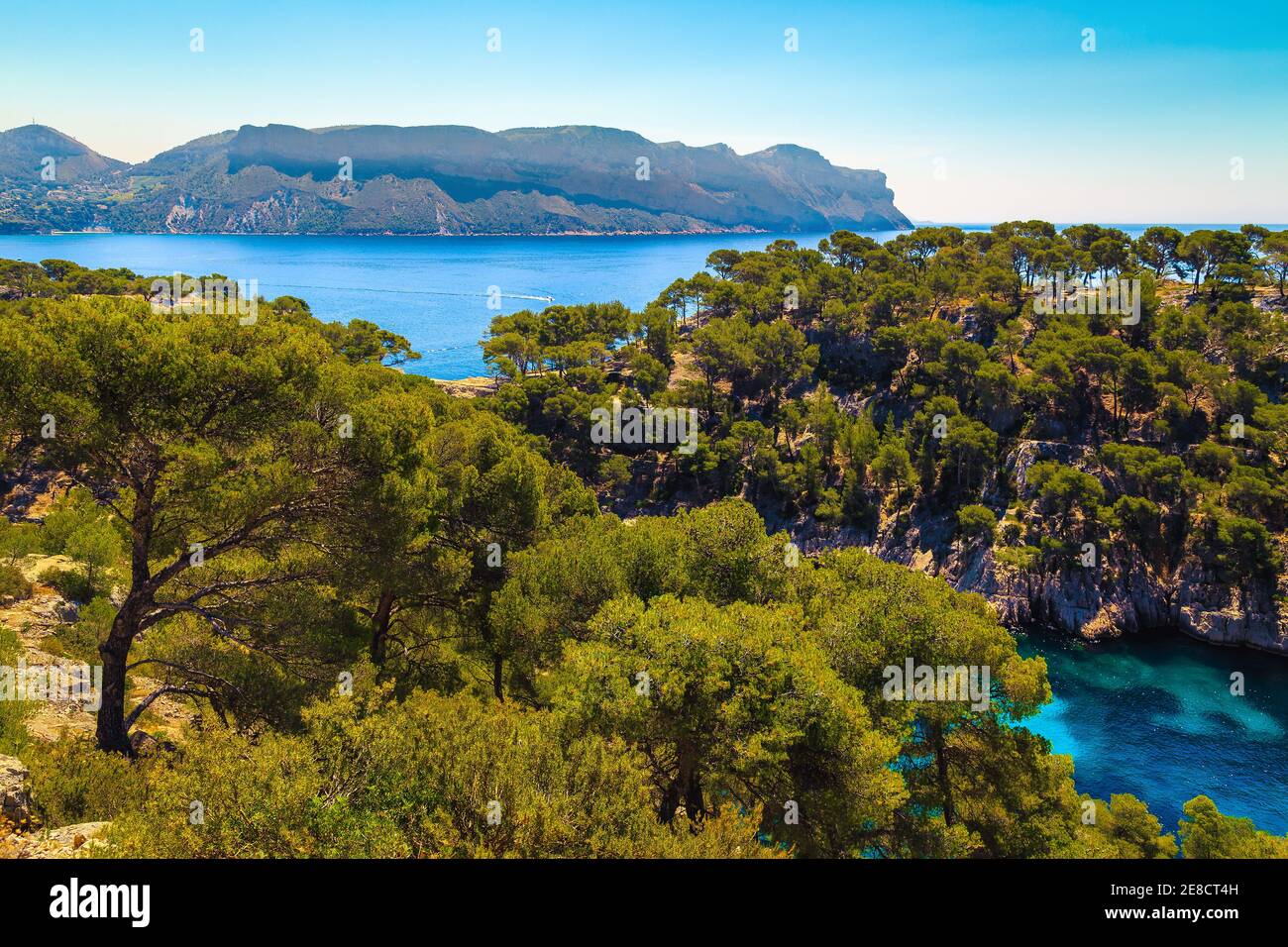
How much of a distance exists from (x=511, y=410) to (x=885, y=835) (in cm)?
5044

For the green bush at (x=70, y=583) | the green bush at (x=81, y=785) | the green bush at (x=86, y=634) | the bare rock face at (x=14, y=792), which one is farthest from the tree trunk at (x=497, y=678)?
the green bush at (x=70, y=583)

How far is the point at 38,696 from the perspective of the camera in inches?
608

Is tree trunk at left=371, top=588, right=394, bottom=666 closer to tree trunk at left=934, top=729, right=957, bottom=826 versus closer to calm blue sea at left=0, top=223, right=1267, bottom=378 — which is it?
tree trunk at left=934, top=729, right=957, bottom=826

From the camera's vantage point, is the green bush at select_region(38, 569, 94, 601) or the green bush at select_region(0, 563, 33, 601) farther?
the green bush at select_region(38, 569, 94, 601)

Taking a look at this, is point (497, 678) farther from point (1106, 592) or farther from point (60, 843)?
point (1106, 592)

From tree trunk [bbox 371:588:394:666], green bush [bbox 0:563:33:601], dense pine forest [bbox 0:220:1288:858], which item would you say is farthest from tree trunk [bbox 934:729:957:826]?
green bush [bbox 0:563:33:601]

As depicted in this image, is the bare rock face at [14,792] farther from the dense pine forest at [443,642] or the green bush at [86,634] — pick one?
the green bush at [86,634]

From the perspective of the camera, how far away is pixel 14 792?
412 inches

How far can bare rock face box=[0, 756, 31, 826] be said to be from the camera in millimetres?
10133

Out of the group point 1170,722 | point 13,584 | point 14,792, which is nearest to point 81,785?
point 14,792

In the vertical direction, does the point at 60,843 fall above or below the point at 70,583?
above

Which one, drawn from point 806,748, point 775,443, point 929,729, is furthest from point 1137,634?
point 806,748

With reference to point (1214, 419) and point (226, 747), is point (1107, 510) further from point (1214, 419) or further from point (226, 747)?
point (226, 747)

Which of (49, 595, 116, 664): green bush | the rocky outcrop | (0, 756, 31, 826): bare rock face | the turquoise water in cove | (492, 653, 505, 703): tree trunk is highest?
(0, 756, 31, 826): bare rock face
